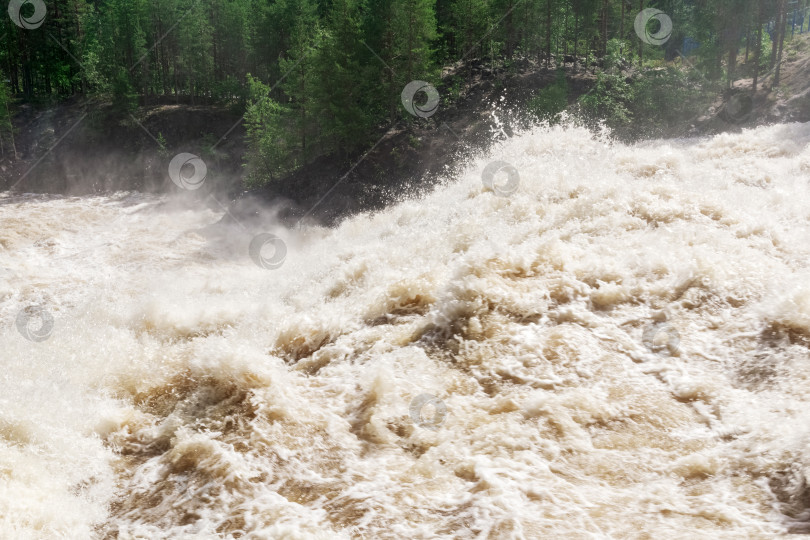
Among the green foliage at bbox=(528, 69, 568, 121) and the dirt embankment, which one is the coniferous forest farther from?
the dirt embankment

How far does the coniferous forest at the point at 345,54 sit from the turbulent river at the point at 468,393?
18756 mm

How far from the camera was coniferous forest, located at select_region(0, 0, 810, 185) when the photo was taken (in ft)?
94.8

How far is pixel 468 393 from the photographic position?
22.4 feet

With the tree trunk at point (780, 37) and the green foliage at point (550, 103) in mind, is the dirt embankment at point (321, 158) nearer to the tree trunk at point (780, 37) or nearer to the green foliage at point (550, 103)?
the tree trunk at point (780, 37)

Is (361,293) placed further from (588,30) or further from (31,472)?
(588,30)

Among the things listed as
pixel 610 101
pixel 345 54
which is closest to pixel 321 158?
pixel 345 54

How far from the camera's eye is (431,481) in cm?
549

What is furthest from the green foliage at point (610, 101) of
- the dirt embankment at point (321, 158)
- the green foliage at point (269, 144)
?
the green foliage at point (269, 144)

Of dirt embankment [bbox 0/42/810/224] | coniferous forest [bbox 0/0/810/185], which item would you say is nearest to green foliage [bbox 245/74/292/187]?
coniferous forest [bbox 0/0/810/185]

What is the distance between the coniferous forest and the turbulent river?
18756 millimetres

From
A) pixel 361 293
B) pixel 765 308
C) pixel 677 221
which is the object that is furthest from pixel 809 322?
pixel 361 293

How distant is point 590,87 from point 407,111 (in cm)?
1064

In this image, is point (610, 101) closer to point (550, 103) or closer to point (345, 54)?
point (550, 103)

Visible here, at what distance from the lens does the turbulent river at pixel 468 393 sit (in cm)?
518
